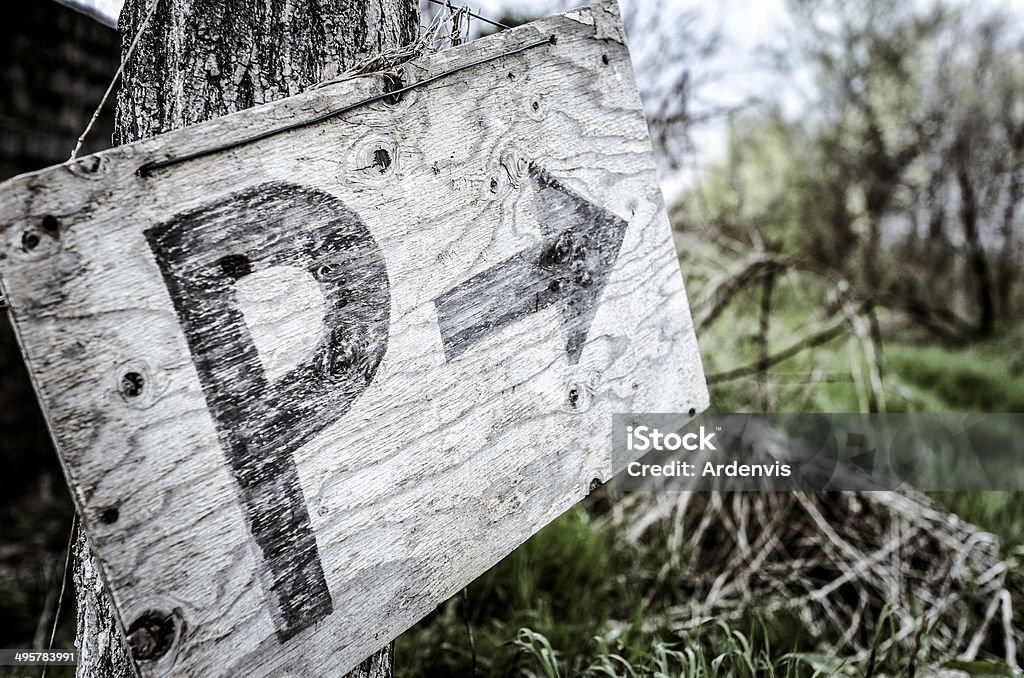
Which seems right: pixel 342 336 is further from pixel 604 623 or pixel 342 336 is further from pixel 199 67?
pixel 604 623

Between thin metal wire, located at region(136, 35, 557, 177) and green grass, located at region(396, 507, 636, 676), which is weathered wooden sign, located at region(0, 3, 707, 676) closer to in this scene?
thin metal wire, located at region(136, 35, 557, 177)

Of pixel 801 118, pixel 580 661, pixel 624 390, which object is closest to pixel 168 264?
pixel 624 390

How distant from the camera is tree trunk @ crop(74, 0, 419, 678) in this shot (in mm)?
1007

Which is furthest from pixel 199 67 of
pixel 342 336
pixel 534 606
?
pixel 534 606

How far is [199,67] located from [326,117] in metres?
0.28

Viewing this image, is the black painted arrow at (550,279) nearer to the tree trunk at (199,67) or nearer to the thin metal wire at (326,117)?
the thin metal wire at (326,117)

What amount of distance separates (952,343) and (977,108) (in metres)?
2.23

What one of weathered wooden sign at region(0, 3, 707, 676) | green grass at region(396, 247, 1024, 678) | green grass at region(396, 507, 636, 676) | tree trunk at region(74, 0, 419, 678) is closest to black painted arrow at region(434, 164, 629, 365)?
Result: weathered wooden sign at region(0, 3, 707, 676)

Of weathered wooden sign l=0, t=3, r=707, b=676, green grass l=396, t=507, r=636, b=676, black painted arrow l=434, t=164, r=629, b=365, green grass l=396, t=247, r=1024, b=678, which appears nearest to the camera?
weathered wooden sign l=0, t=3, r=707, b=676

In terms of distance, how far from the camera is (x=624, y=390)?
3.84 ft

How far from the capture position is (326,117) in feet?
2.93

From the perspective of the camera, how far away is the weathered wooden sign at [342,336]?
0.75 metres

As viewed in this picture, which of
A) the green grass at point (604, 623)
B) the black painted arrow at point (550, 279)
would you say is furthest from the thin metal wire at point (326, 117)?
the green grass at point (604, 623)

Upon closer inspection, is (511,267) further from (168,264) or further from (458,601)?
(458,601)
